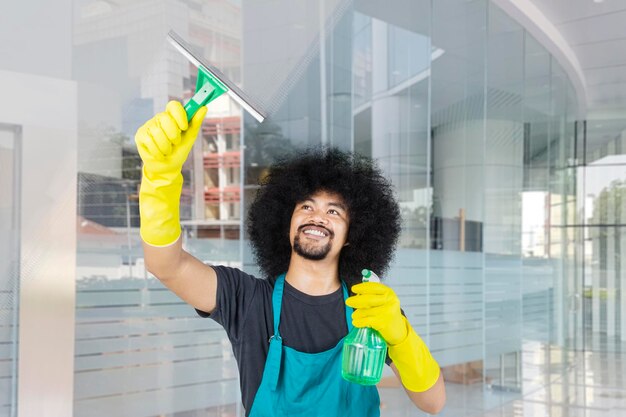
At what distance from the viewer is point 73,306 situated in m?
2.38

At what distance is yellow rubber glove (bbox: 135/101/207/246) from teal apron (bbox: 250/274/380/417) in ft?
1.23

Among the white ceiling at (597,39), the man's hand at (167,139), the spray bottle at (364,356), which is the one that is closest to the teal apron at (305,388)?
the spray bottle at (364,356)

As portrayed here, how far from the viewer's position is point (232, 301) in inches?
64.3

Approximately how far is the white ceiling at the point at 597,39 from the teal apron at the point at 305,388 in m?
5.13

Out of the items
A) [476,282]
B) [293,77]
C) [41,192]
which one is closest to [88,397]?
[41,192]

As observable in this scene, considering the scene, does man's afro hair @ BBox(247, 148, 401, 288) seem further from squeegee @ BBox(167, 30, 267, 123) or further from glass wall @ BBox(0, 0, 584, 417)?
glass wall @ BBox(0, 0, 584, 417)

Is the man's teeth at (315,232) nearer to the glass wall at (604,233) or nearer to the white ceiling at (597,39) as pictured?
the white ceiling at (597,39)

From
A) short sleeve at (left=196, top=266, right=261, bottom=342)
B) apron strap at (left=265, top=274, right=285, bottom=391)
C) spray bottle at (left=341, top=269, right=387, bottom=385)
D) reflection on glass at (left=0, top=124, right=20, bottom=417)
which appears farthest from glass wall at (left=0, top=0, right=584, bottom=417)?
spray bottle at (left=341, top=269, right=387, bottom=385)

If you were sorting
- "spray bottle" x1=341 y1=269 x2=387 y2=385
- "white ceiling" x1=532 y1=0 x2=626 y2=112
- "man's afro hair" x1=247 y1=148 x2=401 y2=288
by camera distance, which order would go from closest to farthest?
1. "spray bottle" x1=341 y1=269 x2=387 y2=385
2. "man's afro hair" x1=247 y1=148 x2=401 y2=288
3. "white ceiling" x1=532 y1=0 x2=626 y2=112

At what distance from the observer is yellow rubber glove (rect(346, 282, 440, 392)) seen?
1.46m

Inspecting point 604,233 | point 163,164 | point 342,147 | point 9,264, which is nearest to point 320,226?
point 163,164

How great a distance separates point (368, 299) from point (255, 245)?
2.38 ft

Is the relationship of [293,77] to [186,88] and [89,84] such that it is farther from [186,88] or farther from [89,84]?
[89,84]

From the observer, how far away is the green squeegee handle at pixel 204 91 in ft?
4.29
